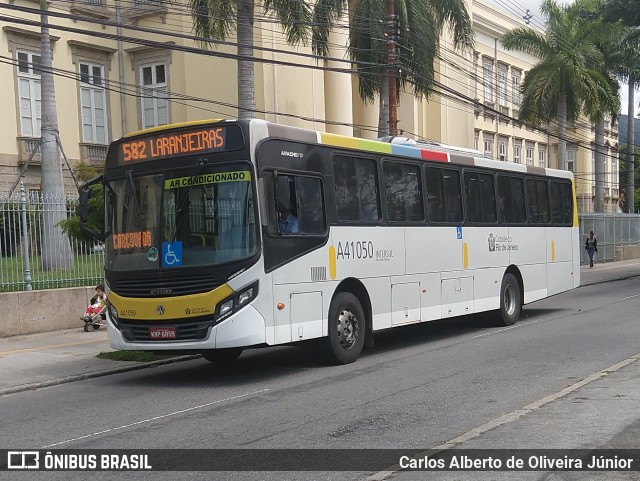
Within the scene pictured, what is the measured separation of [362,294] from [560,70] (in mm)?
33029

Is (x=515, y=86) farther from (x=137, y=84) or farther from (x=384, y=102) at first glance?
(x=384, y=102)

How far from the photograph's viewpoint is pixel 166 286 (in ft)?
36.4

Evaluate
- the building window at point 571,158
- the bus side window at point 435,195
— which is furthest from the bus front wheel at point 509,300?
the building window at point 571,158

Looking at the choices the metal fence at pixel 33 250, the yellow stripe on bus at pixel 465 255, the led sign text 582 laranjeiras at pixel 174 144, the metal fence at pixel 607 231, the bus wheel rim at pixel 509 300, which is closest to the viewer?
the led sign text 582 laranjeiras at pixel 174 144

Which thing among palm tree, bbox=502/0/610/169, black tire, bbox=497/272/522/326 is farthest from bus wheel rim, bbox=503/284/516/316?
palm tree, bbox=502/0/610/169

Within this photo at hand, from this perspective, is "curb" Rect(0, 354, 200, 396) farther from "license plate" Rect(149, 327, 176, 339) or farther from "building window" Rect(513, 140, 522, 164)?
"building window" Rect(513, 140, 522, 164)

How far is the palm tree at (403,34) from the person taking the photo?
85.1 feet

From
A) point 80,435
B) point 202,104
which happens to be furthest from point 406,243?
point 202,104

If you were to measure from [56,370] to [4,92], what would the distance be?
20.0 m

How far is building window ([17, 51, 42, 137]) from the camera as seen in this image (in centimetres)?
3103

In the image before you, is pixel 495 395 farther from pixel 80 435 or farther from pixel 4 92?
pixel 4 92

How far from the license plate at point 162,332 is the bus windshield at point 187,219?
31.3 inches

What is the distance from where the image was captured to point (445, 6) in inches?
1066

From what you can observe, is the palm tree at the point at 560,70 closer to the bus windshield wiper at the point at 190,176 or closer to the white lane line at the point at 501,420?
the white lane line at the point at 501,420
